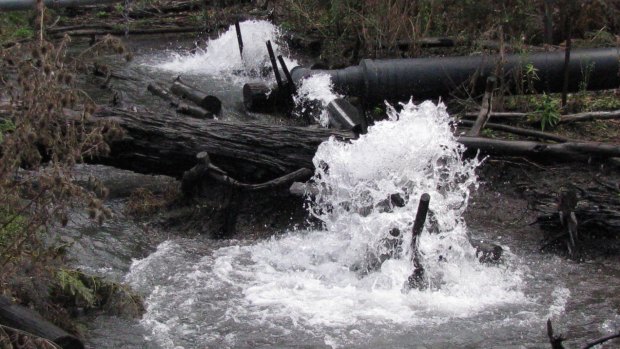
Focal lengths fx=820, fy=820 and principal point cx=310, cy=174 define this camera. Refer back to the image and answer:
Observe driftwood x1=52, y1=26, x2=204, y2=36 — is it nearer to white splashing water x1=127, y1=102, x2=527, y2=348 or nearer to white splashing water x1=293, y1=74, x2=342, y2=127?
white splashing water x1=293, y1=74, x2=342, y2=127

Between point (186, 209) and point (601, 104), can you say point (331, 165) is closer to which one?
point (186, 209)

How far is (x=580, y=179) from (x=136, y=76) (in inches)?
264

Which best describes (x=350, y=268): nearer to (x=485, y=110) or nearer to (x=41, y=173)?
(x=41, y=173)

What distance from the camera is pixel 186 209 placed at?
816 centimetres

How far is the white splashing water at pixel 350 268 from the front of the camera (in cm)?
609

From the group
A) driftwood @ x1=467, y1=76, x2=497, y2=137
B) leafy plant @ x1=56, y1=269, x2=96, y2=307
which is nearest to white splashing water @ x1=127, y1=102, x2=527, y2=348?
leafy plant @ x1=56, y1=269, x2=96, y2=307

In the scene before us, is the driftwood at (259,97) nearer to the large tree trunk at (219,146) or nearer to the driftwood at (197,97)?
the driftwood at (197,97)

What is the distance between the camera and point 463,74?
10023 millimetres

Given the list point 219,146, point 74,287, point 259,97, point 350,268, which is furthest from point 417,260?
point 259,97

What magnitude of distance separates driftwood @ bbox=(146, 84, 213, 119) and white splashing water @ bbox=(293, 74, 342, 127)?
117 centimetres

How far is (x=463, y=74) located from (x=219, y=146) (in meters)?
3.44

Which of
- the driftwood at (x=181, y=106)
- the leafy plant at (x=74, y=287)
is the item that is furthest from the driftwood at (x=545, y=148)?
the leafy plant at (x=74, y=287)

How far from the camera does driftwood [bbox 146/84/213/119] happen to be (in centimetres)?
1034

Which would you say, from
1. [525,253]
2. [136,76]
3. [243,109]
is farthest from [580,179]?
[136,76]
